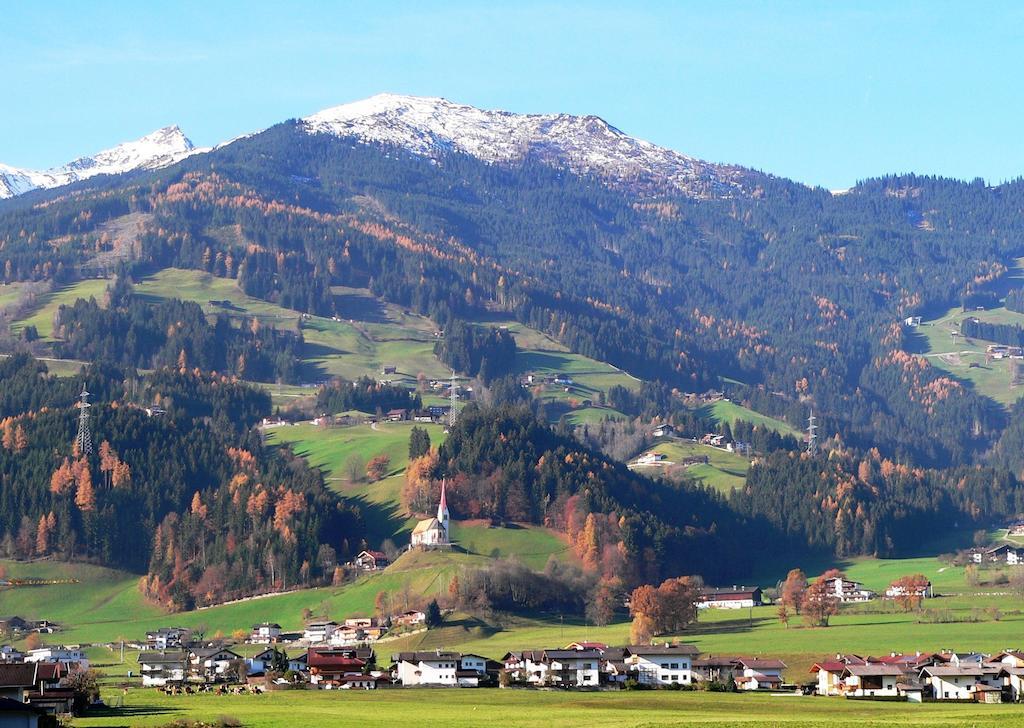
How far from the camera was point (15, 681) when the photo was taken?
89.2 m

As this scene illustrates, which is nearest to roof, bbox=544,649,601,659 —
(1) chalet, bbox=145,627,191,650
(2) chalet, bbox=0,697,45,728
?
(1) chalet, bbox=145,627,191,650

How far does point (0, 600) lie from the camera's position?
197500 mm

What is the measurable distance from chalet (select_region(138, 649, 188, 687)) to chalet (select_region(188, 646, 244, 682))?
800 mm

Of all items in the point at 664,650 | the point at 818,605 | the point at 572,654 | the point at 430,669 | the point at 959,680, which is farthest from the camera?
the point at 818,605

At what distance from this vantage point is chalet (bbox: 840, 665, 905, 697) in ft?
379

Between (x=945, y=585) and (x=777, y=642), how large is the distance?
55.5 m

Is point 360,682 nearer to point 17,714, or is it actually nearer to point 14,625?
point 17,714

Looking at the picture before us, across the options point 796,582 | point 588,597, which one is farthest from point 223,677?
point 796,582

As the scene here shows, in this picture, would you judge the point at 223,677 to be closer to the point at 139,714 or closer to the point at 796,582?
the point at 139,714

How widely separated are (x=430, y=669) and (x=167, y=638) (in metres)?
51.6

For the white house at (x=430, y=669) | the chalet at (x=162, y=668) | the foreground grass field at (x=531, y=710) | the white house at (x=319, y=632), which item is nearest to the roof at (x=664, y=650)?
the white house at (x=430, y=669)

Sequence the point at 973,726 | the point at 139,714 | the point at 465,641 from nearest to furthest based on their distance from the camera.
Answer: the point at 973,726
the point at 139,714
the point at 465,641

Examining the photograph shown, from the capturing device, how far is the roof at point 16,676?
8900 cm

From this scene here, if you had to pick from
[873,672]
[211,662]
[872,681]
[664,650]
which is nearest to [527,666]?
[664,650]
